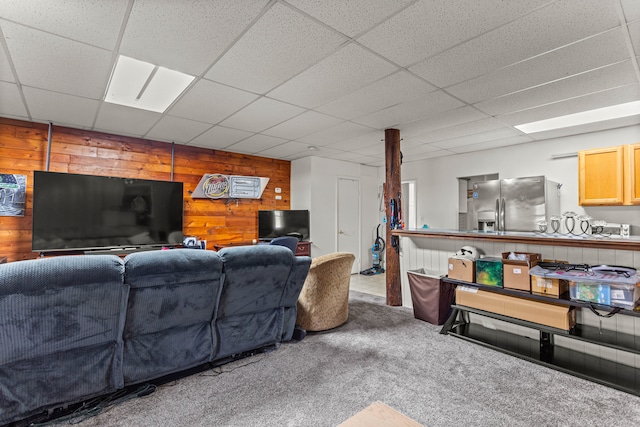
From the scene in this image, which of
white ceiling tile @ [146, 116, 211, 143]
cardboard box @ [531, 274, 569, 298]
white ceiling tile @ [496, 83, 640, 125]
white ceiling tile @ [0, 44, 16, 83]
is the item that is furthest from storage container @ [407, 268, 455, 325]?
white ceiling tile @ [0, 44, 16, 83]

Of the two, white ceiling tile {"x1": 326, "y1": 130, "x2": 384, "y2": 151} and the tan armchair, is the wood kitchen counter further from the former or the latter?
white ceiling tile {"x1": 326, "y1": 130, "x2": 384, "y2": 151}

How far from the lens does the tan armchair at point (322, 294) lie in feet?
10.4

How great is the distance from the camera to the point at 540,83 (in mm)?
2889

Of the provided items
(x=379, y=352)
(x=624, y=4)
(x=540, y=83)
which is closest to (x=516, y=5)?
(x=624, y=4)

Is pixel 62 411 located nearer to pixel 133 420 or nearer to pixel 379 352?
pixel 133 420

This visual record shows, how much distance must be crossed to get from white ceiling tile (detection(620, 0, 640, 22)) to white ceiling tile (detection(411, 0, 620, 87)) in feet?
0.16

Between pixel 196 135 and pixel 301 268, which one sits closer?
pixel 301 268

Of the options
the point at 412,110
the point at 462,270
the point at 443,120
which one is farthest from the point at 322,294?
the point at 443,120

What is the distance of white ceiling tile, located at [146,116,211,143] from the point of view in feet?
13.1

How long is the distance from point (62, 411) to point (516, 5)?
12.5 ft

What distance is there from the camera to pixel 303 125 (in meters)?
4.17

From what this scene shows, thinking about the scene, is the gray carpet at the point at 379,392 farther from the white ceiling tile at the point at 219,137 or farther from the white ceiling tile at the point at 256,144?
the white ceiling tile at the point at 256,144

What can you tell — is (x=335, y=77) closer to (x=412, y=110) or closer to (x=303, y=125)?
(x=412, y=110)

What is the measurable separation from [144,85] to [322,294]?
281 cm
